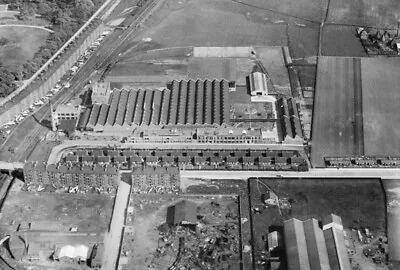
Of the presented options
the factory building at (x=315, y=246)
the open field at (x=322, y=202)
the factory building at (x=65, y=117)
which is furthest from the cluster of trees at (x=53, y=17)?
→ the factory building at (x=315, y=246)

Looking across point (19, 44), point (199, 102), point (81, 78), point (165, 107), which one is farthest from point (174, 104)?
point (19, 44)

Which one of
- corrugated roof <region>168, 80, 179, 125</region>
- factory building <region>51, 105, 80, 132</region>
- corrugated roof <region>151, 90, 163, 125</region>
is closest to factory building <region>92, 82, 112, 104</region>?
factory building <region>51, 105, 80, 132</region>

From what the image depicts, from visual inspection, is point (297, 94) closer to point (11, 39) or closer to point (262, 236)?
point (262, 236)

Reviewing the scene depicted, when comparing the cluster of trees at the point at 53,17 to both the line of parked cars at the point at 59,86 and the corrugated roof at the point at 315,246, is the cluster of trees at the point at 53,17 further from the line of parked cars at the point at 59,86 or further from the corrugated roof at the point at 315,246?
the corrugated roof at the point at 315,246

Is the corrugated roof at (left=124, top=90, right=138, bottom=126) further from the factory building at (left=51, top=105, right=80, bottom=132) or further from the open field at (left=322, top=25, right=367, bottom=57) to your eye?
the open field at (left=322, top=25, right=367, bottom=57)

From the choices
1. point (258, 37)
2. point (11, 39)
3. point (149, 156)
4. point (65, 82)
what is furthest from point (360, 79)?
point (11, 39)

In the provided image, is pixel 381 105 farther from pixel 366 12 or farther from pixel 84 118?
pixel 84 118

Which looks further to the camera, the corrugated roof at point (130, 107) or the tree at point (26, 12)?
the tree at point (26, 12)
